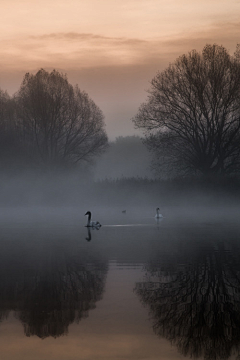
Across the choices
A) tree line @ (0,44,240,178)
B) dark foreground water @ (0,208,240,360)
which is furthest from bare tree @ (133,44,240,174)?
dark foreground water @ (0,208,240,360)

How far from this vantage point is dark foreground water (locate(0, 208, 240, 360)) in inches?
264

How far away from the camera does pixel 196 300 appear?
9258mm

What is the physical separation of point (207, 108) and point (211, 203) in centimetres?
881

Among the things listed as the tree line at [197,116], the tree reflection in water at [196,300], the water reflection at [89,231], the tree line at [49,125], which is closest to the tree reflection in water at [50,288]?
the tree reflection in water at [196,300]

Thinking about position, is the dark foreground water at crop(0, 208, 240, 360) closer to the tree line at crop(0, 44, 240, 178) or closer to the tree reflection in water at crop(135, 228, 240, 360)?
the tree reflection in water at crop(135, 228, 240, 360)

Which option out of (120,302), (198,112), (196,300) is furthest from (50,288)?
(198,112)

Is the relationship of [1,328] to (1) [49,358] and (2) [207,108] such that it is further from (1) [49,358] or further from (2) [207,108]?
(2) [207,108]

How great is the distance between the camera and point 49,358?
6312 mm

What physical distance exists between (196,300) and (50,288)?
2997 mm

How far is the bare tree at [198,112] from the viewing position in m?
47.6

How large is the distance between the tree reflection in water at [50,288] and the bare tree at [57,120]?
4496cm

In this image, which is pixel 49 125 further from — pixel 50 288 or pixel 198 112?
pixel 50 288

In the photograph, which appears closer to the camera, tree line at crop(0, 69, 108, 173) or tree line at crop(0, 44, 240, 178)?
tree line at crop(0, 44, 240, 178)

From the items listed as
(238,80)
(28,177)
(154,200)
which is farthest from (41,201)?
(238,80)
